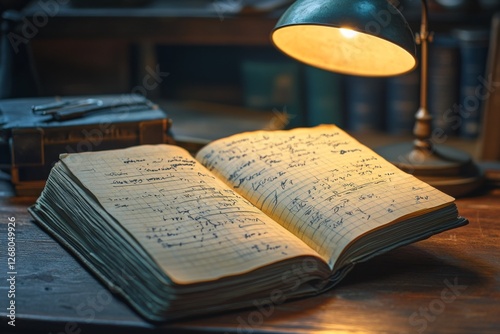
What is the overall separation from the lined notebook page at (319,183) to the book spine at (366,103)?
70 centimetres

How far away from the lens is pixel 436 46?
6.50ft

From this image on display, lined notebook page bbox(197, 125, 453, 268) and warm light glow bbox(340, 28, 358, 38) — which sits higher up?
warm light glow bbox(340, 28, 358, 38)

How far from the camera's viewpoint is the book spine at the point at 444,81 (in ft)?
6.47

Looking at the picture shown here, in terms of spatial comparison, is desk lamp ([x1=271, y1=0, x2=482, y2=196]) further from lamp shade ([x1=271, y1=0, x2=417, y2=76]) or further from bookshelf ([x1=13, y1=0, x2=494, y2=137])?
bookshelf ([x1=13, y1=0, x2=494, y2=137])

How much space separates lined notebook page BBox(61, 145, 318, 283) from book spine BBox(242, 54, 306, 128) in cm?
82

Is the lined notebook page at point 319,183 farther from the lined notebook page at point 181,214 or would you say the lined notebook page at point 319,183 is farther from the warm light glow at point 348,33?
the warm light glow at point 348,33

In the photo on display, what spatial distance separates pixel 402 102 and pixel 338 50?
663 millimetres

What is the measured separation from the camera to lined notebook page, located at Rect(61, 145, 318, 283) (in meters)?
0.97

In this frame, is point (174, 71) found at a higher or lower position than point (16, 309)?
lower

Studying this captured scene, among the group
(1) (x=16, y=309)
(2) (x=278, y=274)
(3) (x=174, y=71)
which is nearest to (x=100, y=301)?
(1) (x=16, y=309)

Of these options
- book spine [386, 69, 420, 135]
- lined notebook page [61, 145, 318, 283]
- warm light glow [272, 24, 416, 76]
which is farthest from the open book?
book spine [386, 69, 420, 135]

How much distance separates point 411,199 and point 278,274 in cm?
25

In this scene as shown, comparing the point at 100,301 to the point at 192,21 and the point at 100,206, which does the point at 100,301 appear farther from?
the point at 192,21

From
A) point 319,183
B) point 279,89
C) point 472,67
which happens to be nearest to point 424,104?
point 319,183
